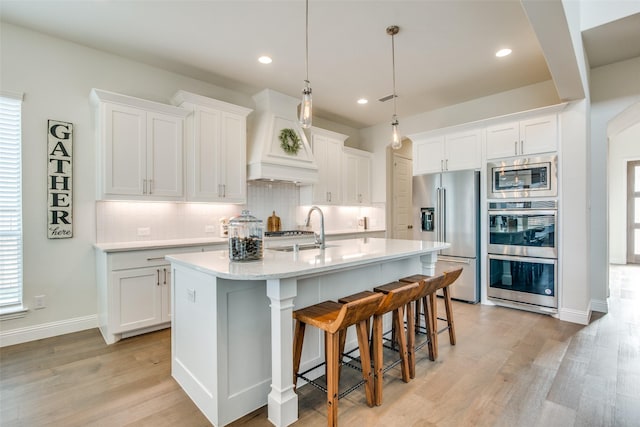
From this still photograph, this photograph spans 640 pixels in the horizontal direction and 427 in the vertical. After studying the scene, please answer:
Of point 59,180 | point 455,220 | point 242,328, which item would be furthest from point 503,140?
point 59,180

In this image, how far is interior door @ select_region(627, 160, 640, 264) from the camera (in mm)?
7070

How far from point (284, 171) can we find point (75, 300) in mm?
2763

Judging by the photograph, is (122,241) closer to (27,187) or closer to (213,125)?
(27,187)

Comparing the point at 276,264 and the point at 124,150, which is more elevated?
the point at 124,150

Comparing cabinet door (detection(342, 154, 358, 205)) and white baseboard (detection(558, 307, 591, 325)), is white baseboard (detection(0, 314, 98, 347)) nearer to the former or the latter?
cabinet door (detection(342, 154, 358, 205))

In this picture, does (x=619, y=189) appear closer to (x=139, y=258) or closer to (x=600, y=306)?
(x=600, y=306)

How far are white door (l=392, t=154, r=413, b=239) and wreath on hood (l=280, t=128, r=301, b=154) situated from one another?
8.46 feet

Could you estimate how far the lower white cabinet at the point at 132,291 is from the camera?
3.01 metres

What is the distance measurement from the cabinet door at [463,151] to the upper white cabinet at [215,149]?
2873mm

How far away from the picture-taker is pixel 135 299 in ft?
10.3

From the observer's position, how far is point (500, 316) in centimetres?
378

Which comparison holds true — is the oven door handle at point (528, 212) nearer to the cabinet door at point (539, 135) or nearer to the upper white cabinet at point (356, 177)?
the cabinet door at point (539, 135)

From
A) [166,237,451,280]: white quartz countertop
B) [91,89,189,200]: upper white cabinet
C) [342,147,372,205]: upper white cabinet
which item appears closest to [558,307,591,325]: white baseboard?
[166,237,451,280]: white quartz countertop

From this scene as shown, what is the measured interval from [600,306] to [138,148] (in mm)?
5624
